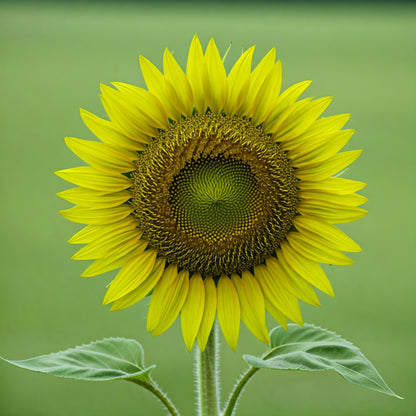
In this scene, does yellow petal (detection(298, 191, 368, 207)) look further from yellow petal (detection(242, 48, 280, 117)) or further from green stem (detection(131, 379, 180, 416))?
green stem (detection(131, 379, 180, 416))

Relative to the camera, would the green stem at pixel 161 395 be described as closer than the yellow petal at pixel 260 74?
No

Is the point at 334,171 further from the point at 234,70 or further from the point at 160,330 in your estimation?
the point at 160,330

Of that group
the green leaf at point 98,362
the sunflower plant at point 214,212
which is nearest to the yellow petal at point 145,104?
the sunflower plant at point 214,212

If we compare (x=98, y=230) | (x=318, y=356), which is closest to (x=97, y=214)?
(x=98, y=230)

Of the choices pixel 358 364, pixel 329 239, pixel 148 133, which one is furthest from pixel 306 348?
pixel 148 133

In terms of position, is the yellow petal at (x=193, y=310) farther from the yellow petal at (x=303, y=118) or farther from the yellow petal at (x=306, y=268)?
the yellow petal at (x=303, y=118)

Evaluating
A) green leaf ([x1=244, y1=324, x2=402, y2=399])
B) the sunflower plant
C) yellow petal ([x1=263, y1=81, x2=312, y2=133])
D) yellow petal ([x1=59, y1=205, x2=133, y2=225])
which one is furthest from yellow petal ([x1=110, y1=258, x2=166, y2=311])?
yellow petal ([x1=263, y1=81, x2=312, y2=133])
